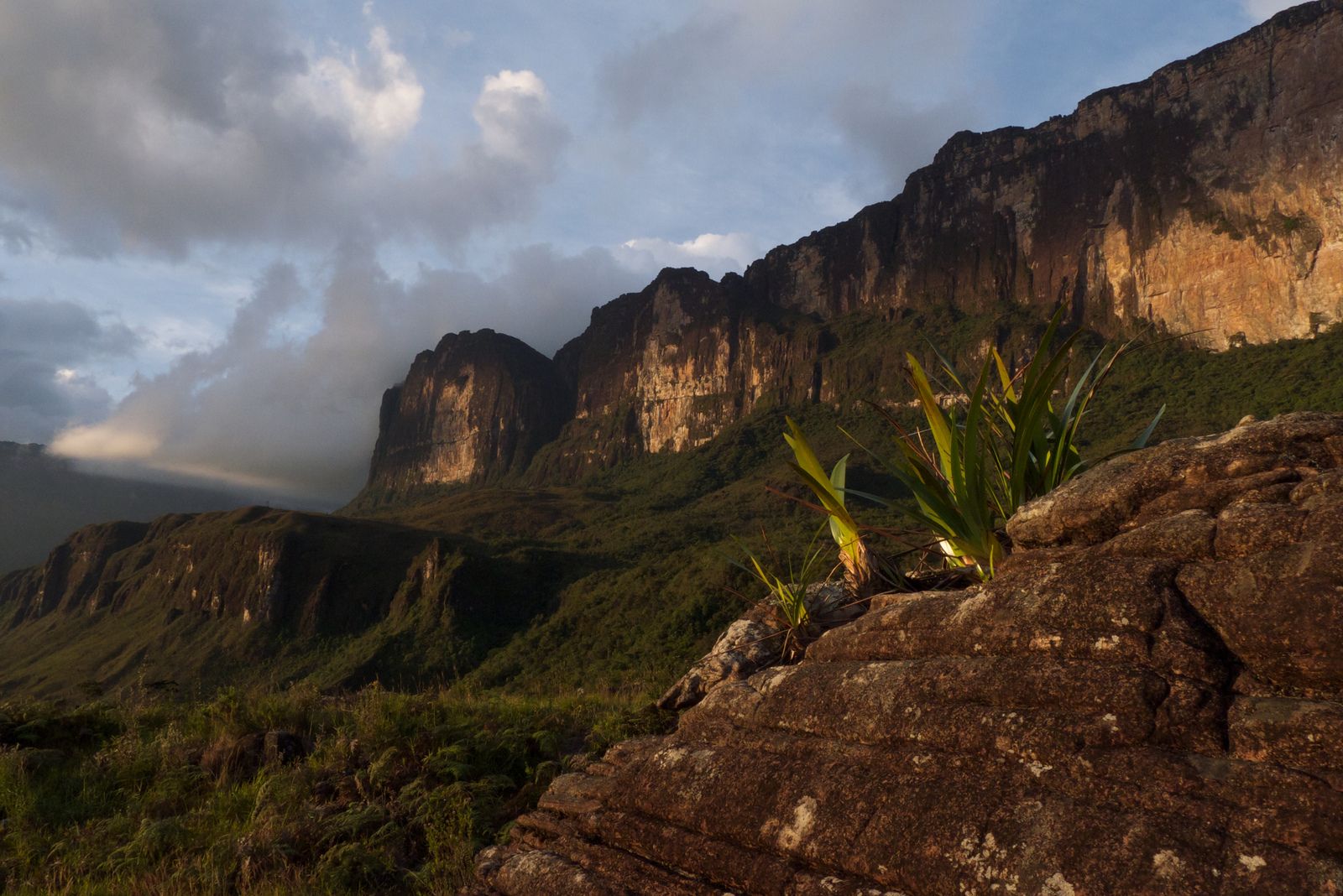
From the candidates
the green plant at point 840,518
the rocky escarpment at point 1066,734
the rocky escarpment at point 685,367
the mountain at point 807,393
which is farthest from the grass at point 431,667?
the rocky escarpment at point 685,367

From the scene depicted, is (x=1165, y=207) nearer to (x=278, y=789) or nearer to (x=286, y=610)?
(x=278, y=789)

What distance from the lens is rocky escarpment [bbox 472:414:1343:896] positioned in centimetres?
215

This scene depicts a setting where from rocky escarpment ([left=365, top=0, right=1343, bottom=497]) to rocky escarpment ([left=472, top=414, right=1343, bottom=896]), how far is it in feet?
360

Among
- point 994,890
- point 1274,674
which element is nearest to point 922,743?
point 994,890

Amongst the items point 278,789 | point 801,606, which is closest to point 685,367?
point 278,789

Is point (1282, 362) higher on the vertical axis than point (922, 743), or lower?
higher

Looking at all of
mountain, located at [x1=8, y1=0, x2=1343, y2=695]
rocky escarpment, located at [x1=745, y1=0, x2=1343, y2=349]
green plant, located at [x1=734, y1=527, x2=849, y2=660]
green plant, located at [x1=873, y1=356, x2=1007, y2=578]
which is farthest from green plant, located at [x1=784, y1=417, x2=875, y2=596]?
rocky escarpment, located at [x1=745, y1=0, x2=1343, y2=349]

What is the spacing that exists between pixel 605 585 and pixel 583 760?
217ft

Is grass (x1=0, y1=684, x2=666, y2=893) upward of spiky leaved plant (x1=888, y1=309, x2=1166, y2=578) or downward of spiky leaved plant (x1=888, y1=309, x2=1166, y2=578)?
downward

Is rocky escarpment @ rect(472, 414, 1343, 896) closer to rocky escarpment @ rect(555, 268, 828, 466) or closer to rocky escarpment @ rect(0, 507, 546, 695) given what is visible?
rocky escarpment @ rect(0, 507, 546, 695)

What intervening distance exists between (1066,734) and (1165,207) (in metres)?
130

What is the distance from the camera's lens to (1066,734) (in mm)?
2594

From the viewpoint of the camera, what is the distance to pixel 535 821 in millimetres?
4090

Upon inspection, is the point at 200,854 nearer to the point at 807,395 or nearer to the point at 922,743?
the point at 922,743
